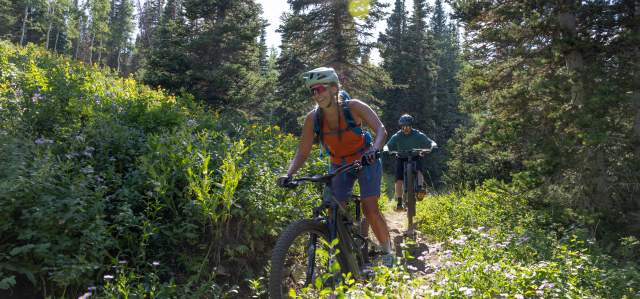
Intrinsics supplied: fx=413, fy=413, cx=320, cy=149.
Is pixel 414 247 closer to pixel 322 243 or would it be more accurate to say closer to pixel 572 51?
pixel 322 243

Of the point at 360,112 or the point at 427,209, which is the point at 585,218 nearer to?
the point at 427,209

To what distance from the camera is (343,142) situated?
450 centimetres

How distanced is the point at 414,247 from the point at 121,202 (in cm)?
480

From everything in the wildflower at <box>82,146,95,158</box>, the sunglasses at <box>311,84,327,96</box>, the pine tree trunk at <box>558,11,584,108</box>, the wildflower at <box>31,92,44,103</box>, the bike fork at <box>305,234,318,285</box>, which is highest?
the pine tree trunk at <box>558,11,584,108</box>

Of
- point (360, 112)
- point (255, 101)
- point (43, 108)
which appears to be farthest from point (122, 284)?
point (255, 101)

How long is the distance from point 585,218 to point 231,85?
14472 millimetres

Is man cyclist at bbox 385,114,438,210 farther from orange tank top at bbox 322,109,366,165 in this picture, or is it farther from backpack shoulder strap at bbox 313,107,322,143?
backpack shoulder strap at bbox 313,107,322,143

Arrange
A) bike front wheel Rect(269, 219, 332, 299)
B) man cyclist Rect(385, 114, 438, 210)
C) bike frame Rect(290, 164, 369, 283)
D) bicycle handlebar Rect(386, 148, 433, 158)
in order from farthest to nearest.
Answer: man cyclist Rect(385, 114, 438, 210) → bicycle handlebar Rect(386, 148, 433, 158) → bike frame Rect(290, 164, 369, 283) → bike front wheel Rect(269, 219, 332, 299)

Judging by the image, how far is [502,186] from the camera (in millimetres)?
9156

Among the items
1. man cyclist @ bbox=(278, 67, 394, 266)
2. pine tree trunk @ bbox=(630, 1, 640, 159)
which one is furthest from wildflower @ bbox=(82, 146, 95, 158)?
pine tree trunk @ bbox=(630, 1, 640, 159)

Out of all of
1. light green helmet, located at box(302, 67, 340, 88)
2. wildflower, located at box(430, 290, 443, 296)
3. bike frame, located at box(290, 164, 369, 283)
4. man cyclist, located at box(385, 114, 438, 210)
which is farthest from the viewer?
man cyclist, located at box(385, 114, 438, 210)

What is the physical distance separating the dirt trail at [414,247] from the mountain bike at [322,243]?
71 cm

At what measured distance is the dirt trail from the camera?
546cm

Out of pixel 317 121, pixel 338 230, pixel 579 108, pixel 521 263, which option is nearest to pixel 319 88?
pixel 317 121
